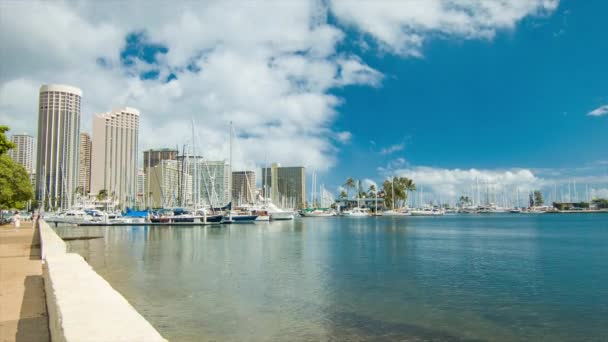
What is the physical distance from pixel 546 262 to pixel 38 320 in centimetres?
3522

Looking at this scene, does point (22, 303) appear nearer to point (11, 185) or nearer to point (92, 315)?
point (92, 315)

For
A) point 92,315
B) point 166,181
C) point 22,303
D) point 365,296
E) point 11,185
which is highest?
point 166,181

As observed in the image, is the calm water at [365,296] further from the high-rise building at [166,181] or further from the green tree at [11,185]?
the high-rise building at [166,181]

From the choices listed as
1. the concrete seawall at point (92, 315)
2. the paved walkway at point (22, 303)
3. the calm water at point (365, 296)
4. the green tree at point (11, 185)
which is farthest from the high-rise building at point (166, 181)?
the concrete seawall at point (92, 315)

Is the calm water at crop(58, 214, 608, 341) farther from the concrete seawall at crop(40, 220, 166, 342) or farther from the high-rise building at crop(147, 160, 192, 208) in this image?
the high-rise building at crop(147, 160, 192, 208)

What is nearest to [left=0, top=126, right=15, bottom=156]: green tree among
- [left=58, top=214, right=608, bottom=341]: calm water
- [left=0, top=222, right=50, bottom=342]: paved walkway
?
[left=0, top=222, right=50, bottom=342]: paved walkway

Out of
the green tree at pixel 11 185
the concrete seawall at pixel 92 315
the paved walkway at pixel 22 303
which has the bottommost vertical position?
the paved walkway at pixel 22 303

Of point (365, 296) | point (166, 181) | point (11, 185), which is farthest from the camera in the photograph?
point (166, 181)

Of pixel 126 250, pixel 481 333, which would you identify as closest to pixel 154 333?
pixel 481 333

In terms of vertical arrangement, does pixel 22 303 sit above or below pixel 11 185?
below

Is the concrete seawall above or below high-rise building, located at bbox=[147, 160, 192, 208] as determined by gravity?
below

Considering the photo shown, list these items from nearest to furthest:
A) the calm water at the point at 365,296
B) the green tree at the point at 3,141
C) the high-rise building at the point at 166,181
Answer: the calm water at the point at 365,296 < the green tree at the point at 3,141 < the high-rise building at the point at 166,181

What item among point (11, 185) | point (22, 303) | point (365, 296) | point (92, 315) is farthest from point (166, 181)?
point (92, 315)

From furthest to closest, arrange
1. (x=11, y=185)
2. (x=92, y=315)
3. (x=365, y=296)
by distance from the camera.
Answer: (x=11, y=185) < (x=365, y=296) < (x=92, y=315)
